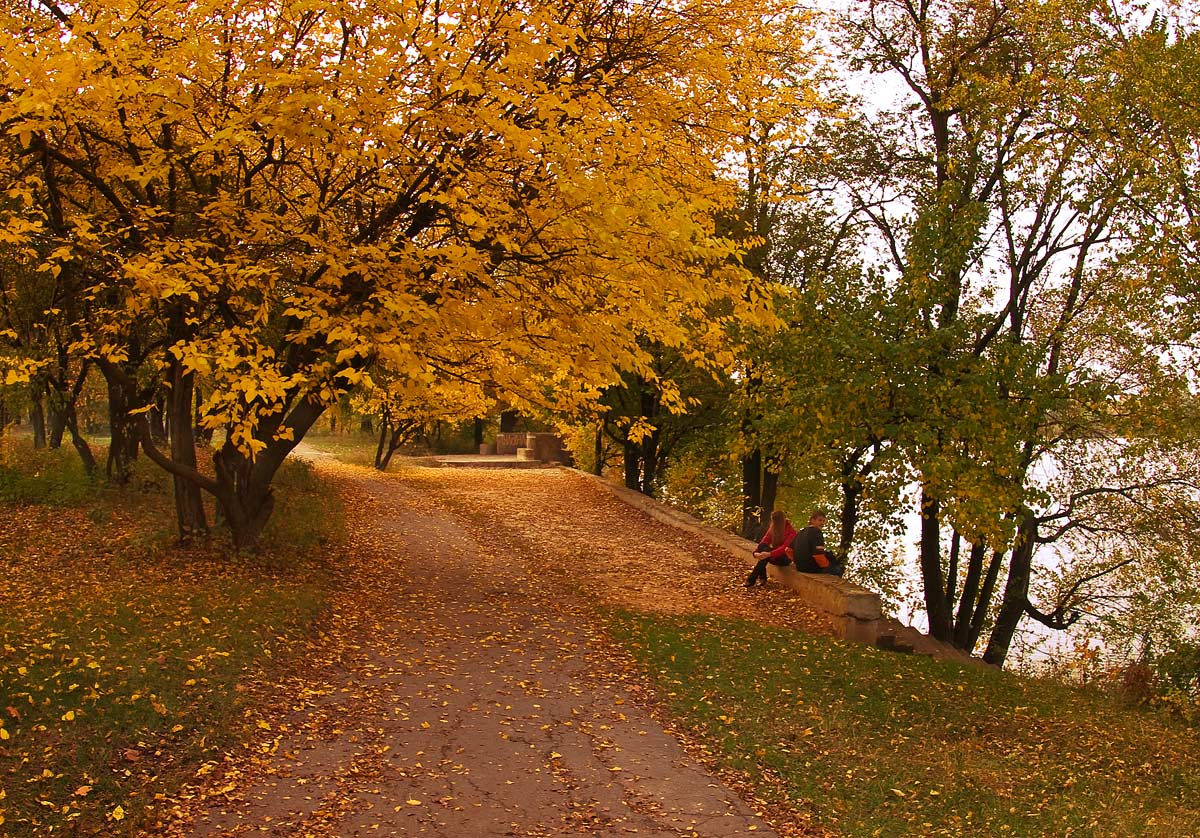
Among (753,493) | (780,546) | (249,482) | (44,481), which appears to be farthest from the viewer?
(753,493)

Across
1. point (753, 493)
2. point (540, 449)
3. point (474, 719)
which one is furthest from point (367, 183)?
point (540, 449)

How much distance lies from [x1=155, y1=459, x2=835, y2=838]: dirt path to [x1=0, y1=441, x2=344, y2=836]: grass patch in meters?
0.32

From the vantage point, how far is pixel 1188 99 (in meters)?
11.4

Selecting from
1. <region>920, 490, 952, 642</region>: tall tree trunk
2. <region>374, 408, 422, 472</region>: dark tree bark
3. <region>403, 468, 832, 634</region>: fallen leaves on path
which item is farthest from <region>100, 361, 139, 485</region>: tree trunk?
<region>920, 490, 952, 642</region>: tall tree trunk

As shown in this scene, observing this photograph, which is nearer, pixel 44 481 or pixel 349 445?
pixel 44 481

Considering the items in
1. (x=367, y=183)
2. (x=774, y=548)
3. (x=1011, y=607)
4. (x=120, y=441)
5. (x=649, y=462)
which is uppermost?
(x=367, y=183)

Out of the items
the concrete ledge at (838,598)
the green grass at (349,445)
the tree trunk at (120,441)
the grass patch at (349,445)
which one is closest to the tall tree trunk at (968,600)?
the concrete ledge at (838,598)

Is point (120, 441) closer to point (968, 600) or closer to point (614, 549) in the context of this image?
point (614, 549)

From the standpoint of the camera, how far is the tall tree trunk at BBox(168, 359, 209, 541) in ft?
35.8

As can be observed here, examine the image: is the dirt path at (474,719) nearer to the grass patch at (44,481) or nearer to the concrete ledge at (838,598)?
the concrete ledge at (838,598)

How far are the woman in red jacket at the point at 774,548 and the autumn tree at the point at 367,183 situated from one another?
3.66 meters

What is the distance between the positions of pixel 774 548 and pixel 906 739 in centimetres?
534

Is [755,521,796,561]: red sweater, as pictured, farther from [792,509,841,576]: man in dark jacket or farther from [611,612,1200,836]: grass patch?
[611,612,1200,836]: grass patch

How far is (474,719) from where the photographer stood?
287 inches
